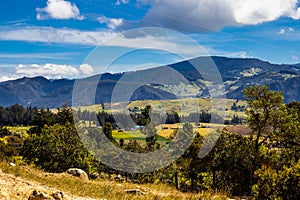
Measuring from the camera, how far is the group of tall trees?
2008 cm

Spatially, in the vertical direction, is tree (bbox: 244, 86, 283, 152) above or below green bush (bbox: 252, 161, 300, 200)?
above

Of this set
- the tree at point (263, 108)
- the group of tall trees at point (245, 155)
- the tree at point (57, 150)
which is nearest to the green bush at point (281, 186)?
the group of tall trees at point (245, 155)

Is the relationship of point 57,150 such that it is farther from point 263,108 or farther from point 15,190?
point 15,190

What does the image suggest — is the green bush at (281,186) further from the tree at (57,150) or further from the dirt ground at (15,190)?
the tree at (57,150)

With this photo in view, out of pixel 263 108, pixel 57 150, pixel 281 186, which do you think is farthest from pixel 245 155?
pixel 57 150

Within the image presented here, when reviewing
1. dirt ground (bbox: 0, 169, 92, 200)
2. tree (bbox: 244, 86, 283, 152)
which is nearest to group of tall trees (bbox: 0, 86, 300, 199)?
tree (bbox: 244, 86, 283, 152)

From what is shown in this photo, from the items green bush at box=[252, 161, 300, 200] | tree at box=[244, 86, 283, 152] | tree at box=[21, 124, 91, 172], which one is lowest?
tree at box=[21, 124, 91, 172]

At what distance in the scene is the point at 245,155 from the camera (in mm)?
33438

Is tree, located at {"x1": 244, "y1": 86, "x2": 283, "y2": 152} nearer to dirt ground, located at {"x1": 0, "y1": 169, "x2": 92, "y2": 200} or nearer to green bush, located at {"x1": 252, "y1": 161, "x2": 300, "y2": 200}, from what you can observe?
green bush, located at {"x1": 252, "y1": 161, "x2": 300, "y2": 200}

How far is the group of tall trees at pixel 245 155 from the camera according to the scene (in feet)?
65.9

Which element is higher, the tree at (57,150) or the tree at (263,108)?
the tree at (263,108)

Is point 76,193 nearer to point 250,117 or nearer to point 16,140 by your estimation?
point 250,117

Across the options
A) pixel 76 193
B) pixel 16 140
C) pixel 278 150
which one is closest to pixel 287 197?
pixel 76 193

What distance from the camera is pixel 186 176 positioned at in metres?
49.4
